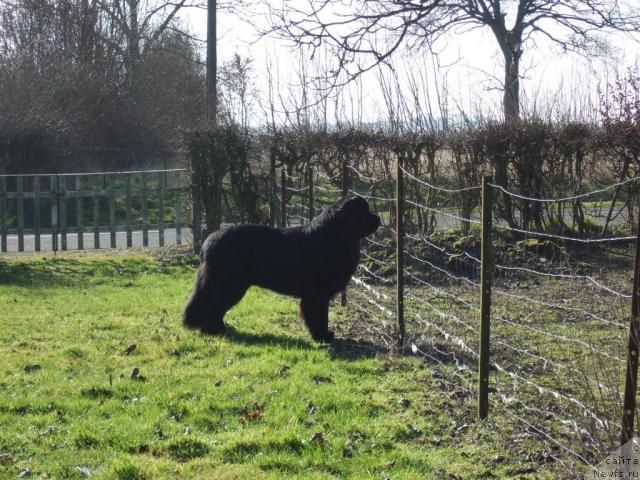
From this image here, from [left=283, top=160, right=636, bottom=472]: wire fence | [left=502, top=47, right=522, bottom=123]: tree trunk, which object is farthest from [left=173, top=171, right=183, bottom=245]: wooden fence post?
[left=502, top=47, right=522, bottom=123]: tree trunk

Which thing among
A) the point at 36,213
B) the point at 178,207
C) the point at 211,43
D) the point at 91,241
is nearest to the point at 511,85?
the point at 211,43

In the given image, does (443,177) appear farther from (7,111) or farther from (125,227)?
(7,111)

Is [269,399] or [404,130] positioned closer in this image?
[269,399]

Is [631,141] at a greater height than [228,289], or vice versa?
[631,141]

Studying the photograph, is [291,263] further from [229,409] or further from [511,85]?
[511,85]

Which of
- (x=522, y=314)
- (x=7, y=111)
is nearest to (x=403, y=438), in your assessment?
(x=522, y=314)

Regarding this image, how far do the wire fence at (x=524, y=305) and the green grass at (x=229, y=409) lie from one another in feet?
1.14

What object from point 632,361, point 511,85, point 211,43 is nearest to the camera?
point 632,361

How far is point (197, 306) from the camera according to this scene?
873 centimetres

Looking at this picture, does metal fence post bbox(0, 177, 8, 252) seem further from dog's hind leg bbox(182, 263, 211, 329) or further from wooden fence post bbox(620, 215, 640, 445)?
wooden fence post bbox(620, 215, 640, 445)

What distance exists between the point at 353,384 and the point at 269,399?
2.74 feet

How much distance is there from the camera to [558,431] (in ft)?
17.5

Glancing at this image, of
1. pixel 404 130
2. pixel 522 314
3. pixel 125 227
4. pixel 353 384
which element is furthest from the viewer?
pixel 125 227

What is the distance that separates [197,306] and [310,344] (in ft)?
4.67
